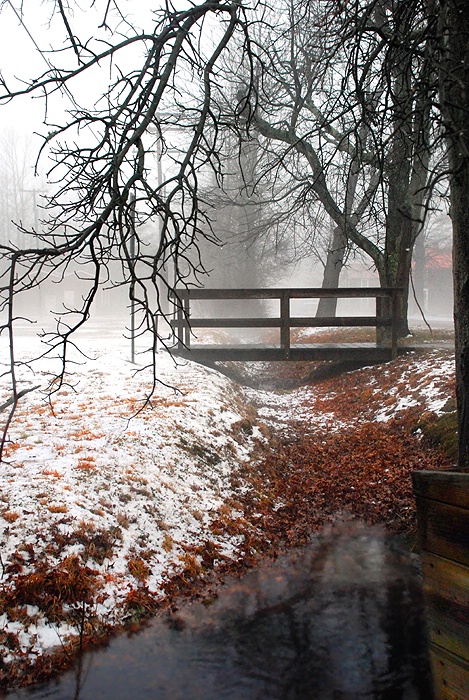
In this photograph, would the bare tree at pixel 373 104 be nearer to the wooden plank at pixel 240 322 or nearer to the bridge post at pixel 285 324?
the bridge post at pixel 285 324

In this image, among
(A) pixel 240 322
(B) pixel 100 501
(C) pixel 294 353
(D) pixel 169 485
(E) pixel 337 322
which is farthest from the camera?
(A) pixel 240 322

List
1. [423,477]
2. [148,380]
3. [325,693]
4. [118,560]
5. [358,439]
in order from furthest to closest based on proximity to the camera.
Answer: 1. [148,380]
2. [358,439]
3. [118,560]
4. [325,693]
5. [423,477]

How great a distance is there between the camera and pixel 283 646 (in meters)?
4.20

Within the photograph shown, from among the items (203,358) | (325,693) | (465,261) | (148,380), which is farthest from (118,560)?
(203,358)

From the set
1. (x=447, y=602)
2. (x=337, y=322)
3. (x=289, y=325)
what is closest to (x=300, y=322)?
(x=289, y=325)

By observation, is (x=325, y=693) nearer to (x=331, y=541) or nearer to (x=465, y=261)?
(x=331, y=541)

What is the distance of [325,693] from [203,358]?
9.80 meters

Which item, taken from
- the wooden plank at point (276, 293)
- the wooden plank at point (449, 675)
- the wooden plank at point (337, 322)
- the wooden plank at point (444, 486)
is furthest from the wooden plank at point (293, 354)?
the wooden plank at point (449, 675)

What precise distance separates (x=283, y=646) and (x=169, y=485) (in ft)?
7.66

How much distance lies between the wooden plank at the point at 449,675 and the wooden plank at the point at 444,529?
1.62 ft

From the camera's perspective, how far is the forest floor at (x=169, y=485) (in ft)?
14.1

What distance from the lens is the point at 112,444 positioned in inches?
268

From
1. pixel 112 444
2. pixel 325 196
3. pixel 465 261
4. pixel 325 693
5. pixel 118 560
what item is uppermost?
pixel 325 196

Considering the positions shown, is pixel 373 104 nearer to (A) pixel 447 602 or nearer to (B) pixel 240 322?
(A) pixel 447 602
